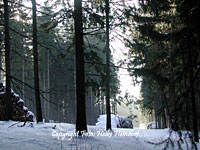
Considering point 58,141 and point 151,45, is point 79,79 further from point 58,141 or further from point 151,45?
point 151,45

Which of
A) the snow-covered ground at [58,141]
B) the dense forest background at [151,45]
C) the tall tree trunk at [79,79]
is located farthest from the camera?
the tall tree trunk at [79,79]

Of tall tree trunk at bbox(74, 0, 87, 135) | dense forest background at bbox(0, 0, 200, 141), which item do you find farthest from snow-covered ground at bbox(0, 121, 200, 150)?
dense forest background at bbox(0, 0, 200, 141)

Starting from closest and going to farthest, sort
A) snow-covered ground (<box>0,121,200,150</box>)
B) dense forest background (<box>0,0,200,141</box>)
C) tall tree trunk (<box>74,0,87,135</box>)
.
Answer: dense forest background (<box>0,0,200,141</box>) < snow-covered ground (<box>0,121,200,150</box>) < tall tree trunk (<box>74,0,87,135</box>)

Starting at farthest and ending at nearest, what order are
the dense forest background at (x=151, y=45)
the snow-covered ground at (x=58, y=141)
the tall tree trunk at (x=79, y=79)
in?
1. the tall tree trunk at (x=79, y=79)
2. the snow-covered ground at (x=58, y=141)
3. the dense forest background at (x=151, y=45)

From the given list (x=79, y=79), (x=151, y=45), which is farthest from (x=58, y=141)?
(x=151, y=45)

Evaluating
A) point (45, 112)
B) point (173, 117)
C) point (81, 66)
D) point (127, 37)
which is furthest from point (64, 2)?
point (45, 112)

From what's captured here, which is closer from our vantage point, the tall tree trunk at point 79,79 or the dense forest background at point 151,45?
the dense forest background at point 151,45

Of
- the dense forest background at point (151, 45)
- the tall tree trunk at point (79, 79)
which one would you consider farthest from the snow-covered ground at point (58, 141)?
the dense forest background at point (151, 45)

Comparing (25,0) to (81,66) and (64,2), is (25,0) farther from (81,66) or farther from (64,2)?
(81,66)

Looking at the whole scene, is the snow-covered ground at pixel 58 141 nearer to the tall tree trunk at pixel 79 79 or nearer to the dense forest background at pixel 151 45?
the tall tree trunk at pixel 79 79

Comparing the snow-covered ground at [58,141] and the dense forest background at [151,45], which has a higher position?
the dense forest background at [151,45]

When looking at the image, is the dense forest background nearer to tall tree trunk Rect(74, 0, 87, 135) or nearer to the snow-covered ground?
tall tree trunk Rect(74, 0, 87, 135)

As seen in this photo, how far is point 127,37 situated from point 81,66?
4.95 metres

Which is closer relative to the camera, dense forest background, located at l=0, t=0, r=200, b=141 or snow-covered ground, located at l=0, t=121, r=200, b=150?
dense forest background, located at l=0, t=0, r=200, b=141
